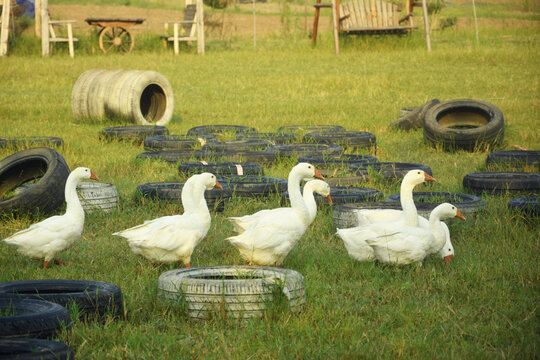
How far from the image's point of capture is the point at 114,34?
23.9 meters

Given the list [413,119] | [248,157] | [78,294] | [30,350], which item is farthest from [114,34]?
[30,350]

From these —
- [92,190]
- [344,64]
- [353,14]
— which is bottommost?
[92,190]

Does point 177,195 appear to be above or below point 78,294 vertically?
above

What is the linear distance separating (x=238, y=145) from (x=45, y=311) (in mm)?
6859

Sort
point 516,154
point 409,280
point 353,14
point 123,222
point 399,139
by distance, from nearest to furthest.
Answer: point 409,280
point 123,222
point 516,154
point 399,139
point 353,14

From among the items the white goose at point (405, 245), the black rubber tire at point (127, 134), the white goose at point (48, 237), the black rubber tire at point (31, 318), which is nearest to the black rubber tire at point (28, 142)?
the black rubber tire at point (127, 134)

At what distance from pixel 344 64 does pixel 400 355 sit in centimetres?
1753

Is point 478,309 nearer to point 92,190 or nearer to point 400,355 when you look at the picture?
point 400,355

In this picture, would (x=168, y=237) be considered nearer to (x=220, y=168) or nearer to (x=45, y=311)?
(x=45, y=311)

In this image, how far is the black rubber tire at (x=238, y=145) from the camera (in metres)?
10.3

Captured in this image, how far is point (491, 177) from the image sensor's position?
26.5ft

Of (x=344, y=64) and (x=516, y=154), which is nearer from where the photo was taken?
(x=516, y=154)

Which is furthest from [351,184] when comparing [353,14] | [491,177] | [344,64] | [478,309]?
[353,14]

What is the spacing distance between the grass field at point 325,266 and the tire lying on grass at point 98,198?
114 millimetres
